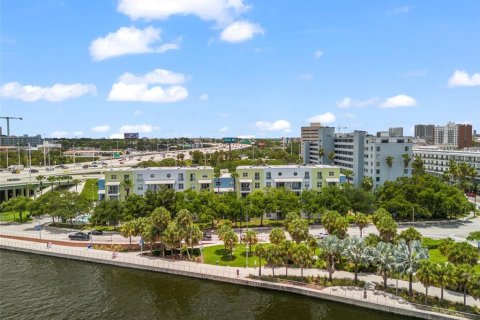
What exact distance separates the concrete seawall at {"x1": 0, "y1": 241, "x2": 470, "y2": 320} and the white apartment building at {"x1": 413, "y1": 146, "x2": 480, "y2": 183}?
116251mm

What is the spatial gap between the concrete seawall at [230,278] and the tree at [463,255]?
788 cm

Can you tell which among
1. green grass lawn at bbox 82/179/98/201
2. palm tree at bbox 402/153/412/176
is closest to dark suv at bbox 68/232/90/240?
green grass lawn at bbox 82/179/98/201

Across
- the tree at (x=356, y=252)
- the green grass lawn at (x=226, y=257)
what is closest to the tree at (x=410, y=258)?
the tree at (x=356, y=252)

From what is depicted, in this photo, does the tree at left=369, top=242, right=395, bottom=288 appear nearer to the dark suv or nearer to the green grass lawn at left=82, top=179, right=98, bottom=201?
the dark suv

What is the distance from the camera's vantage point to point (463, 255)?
48500mm

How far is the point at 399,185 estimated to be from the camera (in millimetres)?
96625

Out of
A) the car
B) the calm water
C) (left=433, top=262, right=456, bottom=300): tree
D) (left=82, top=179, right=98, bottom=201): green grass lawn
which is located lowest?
the calm water

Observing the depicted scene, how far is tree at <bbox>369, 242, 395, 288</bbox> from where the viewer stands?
166 feet

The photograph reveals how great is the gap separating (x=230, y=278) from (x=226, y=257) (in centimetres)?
891

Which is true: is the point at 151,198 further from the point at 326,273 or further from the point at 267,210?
the point at 326,273

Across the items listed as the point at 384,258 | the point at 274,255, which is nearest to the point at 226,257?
the point at 274,255

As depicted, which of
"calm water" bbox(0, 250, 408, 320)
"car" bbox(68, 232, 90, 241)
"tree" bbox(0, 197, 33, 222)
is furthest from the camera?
"tree" bbox(0, 197, 33, 222)

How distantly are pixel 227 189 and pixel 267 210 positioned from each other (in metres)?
25.1

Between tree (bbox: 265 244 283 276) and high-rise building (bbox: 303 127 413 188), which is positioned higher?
high-rise building (bbox: 303 127 413 188)
